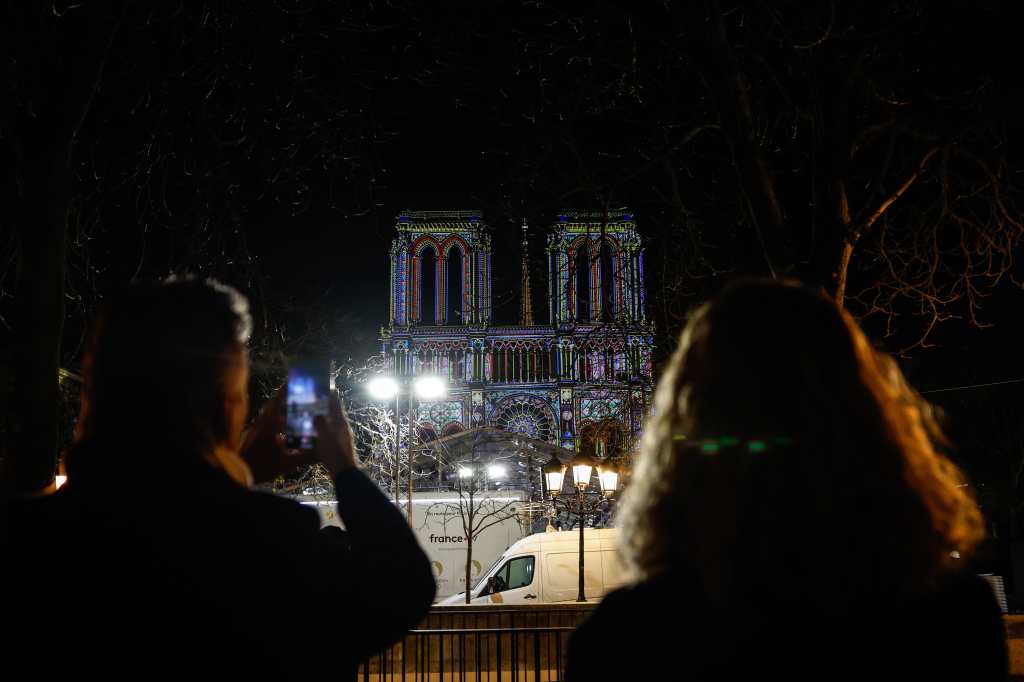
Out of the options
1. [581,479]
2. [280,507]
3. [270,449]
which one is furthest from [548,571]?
[280,507]

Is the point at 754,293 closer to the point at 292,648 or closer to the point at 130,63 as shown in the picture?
the point at 292,648

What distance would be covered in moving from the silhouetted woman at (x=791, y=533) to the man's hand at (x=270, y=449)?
0.86 m

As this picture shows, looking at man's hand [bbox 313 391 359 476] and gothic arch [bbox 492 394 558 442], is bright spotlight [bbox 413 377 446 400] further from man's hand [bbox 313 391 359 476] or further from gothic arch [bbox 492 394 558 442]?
gothic arch [bbox 492 394 558 442]

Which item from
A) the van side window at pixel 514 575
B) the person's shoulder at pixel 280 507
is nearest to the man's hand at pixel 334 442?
the person's shoulder at pixel 280 507

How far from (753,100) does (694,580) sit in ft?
27.3

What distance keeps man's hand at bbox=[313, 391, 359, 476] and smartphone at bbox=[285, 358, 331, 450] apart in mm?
16

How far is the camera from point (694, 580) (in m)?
1.41

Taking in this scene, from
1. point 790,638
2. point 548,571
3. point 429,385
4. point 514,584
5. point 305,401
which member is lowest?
point 514,584

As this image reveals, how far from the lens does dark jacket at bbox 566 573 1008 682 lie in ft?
4.39

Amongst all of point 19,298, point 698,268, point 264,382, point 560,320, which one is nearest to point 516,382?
point 560,320

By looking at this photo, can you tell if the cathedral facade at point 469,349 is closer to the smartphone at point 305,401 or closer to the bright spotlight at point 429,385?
the bright spotlight at point 429,385

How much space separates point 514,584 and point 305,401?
15.1 metres

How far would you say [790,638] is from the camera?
135 centimetres

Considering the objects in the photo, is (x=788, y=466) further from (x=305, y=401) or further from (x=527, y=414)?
(x=527, y=414)
